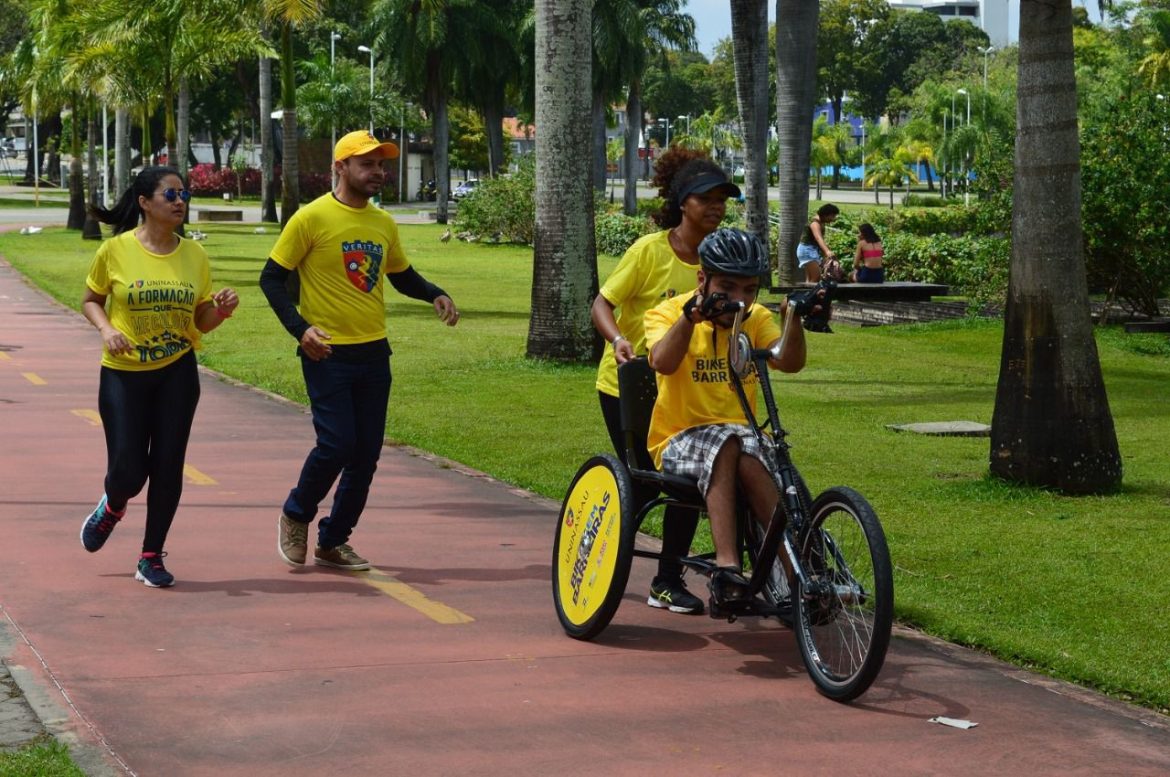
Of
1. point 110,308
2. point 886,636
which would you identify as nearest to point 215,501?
point 110,308

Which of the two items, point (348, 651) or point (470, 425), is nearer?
point (348, 651)

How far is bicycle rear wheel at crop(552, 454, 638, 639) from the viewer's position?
6.49 metres

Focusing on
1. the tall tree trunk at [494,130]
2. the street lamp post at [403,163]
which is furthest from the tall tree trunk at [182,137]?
the street lamp post at [403,163]

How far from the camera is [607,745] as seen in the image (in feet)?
17.9

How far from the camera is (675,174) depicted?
7.32 metres

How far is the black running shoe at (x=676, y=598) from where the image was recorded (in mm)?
7258

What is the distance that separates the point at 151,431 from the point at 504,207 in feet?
133

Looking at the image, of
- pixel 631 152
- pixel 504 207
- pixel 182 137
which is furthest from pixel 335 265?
pixel 631 152

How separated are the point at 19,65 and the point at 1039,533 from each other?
5186 cm

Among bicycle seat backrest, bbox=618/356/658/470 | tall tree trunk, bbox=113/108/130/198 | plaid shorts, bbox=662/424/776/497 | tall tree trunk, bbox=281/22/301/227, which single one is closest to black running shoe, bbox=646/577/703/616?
bicycle seat backrest, bbox=618/356/658/470

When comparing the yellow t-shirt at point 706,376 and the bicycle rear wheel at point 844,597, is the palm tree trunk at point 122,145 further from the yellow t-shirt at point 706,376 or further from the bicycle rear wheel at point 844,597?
the bicycle rear wheel at point 844,597

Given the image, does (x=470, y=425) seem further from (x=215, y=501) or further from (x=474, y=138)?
(x=474, y=138)

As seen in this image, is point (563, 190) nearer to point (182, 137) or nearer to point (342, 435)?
point (342, 435)

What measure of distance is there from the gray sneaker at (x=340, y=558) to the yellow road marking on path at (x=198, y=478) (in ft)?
8.73
